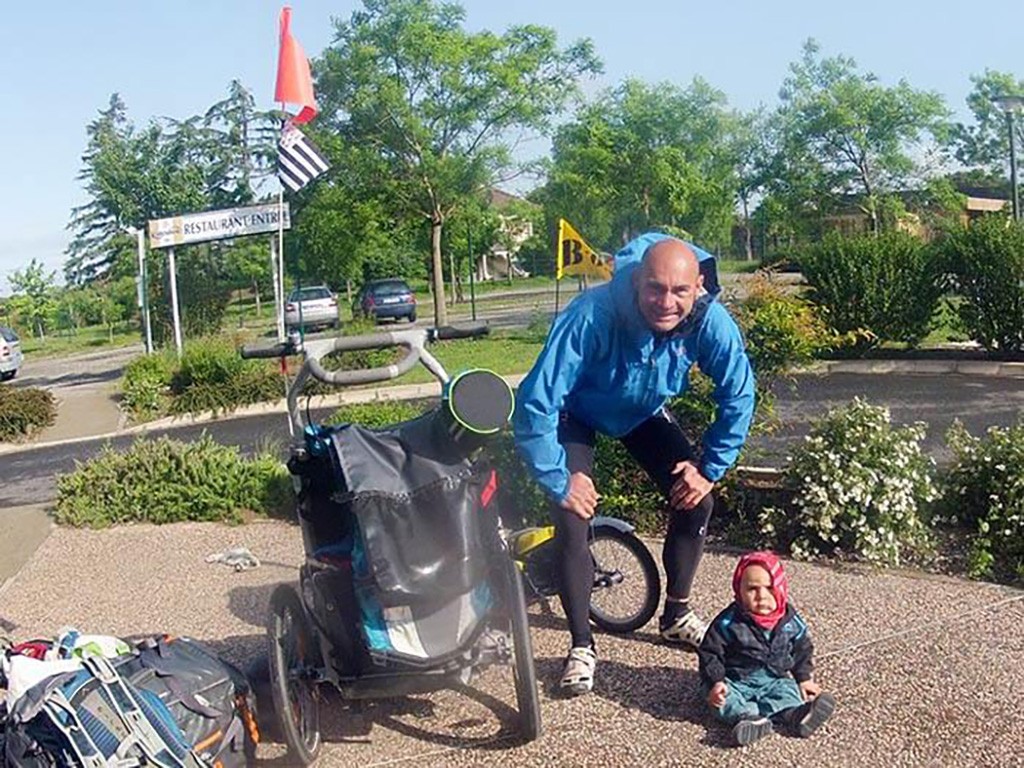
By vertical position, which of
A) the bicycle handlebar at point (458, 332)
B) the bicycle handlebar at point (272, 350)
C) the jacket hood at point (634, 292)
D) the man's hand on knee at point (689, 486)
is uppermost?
the jacket hood at point (634, 292)

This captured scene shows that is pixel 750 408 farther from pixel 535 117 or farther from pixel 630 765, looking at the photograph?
pixel 535 117

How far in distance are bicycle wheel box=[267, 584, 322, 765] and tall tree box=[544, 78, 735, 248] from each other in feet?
72.6

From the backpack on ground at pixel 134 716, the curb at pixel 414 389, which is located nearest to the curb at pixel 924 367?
the curb at pixel 414 389

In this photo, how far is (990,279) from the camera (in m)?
13.7

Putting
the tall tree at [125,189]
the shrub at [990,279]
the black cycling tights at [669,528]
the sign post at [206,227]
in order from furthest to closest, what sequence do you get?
the tall tree at [125,189] < the sign post at [206,227] < the shrub at [990,279] < the black cycling tights at [669,528]

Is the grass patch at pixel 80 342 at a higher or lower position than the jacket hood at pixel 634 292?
lower

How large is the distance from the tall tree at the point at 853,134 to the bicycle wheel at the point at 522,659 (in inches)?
1181

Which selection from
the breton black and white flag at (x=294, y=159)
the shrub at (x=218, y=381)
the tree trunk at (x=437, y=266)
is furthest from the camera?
the tree trunk at (x=437, y=266)

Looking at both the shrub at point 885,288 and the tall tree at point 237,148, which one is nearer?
the shrub at point 885,288

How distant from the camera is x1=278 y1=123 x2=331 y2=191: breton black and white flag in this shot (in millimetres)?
15406

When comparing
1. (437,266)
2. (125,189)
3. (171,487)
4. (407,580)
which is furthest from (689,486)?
(125,189)

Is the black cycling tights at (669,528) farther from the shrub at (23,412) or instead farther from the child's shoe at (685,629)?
the shrub at (23,412)

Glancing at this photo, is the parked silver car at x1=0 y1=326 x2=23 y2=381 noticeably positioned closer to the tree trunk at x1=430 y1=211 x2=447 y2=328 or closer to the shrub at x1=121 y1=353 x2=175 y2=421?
the shrub at x1=121 y1=353 x2=175 y2=421

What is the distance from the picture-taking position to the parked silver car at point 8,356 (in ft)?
75.8
